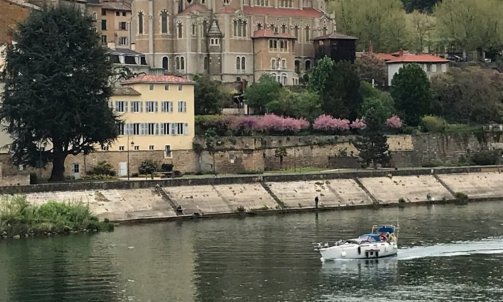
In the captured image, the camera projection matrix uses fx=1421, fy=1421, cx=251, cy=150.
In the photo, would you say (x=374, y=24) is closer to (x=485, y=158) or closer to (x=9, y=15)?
(x=485, y=158)

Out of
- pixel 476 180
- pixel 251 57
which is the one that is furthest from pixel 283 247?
pixel 251 57

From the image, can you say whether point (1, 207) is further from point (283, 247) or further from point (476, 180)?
point (476, 180)

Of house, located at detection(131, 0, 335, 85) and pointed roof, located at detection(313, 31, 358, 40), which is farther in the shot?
pointed roof, located at detection(313, 31, 358, 40)

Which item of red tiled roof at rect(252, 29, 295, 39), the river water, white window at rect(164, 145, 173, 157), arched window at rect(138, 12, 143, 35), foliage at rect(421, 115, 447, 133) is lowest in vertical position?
the river water

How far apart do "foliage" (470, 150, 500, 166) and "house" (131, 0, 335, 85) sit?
2453 cm

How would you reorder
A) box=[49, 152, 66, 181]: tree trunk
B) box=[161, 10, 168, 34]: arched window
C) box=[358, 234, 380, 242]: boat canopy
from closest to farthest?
box=[358, 234, 380, 242]: boat canopy < box=[49, 152, 66, 181]: tree trunk < box=[161, 10, 168, 34]: arched window

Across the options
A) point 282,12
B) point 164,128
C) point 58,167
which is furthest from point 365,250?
point 282,12

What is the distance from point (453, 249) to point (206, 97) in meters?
53.3

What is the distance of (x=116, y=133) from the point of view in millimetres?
99750

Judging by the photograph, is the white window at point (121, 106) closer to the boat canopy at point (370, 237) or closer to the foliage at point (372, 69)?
the foliage at point (372, 69)

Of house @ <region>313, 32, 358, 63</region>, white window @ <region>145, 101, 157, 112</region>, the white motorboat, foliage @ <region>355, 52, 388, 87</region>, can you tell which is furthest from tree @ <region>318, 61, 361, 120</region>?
the white motorboat

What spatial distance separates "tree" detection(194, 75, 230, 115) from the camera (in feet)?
408

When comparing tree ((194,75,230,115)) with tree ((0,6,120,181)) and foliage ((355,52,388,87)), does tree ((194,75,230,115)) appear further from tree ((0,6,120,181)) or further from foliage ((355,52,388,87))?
tree ((0,6,120,181))

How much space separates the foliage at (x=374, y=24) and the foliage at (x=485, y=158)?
121 ft
